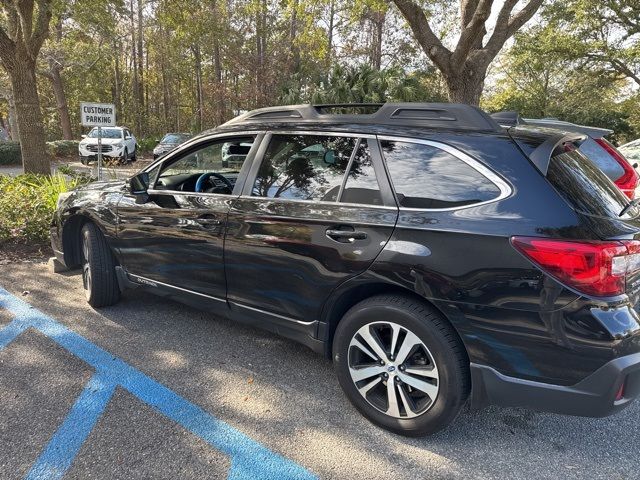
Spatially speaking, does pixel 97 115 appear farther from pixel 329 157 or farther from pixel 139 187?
pixel 329 157

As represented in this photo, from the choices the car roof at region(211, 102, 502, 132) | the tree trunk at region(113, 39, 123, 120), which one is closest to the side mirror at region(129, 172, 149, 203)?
the car roof at region(211, 102, 502, 132)

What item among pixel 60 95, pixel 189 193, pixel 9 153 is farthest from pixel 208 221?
pixel 60 95

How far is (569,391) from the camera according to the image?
2092 millimetres

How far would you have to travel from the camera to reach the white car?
20.0m

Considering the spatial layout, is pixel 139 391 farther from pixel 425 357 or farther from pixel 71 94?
pixel 71 94

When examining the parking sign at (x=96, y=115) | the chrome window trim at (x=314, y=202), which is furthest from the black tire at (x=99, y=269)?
the parking sign at (x=96, y=115)

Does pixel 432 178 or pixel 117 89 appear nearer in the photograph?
pixel 432 178

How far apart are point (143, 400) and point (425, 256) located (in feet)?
6.26

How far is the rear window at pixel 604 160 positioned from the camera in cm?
500

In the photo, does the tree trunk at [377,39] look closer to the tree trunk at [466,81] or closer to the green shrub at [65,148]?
the green shrub at [65,148]

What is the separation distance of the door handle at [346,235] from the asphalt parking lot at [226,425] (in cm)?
106

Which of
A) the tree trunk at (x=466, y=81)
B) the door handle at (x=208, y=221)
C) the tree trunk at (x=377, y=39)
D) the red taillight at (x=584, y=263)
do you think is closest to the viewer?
the red taillight at (x=584, y=263)

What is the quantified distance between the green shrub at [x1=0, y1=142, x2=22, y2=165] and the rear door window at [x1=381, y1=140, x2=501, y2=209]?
22.2 meters

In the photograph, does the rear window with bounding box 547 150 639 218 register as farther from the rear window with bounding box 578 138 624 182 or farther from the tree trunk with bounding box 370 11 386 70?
the tree trunk with bounding box 370 11 386 70
